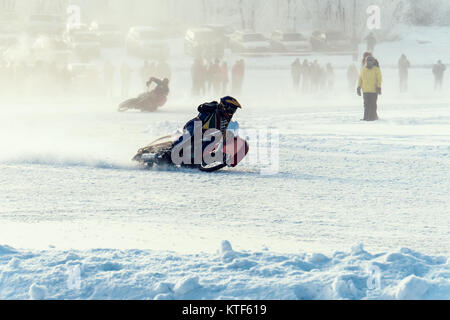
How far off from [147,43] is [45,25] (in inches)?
343

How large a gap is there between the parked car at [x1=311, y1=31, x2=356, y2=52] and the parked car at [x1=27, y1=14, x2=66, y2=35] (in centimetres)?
1471

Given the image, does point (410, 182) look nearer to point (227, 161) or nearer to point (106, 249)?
point (227, 161)

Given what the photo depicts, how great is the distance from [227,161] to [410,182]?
2634 mm

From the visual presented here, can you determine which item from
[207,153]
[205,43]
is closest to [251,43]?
[205,43]

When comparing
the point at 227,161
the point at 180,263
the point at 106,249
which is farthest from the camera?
the point at 227,161

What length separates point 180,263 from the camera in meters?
6.03

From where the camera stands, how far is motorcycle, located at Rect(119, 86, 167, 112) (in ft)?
77.5

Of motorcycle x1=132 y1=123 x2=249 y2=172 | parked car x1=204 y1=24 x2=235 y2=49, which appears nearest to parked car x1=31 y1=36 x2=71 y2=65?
parked car x1=204 y1=24 x2=235 y2=49

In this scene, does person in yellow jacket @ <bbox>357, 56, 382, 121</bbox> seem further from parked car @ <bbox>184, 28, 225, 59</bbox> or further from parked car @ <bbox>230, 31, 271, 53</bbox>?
parked car @ <bbox>230, 31, 271, 53</bbox>

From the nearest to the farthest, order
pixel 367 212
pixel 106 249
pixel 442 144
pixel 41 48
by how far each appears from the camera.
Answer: pixel 106 249
pixel 367 212
pixel 442 144
pixel 41 48

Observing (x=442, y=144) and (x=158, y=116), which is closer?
(x=442, y=144)

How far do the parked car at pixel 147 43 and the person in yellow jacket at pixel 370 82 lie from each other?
22510 millimetres

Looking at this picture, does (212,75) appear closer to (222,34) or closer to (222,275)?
(222,34)
